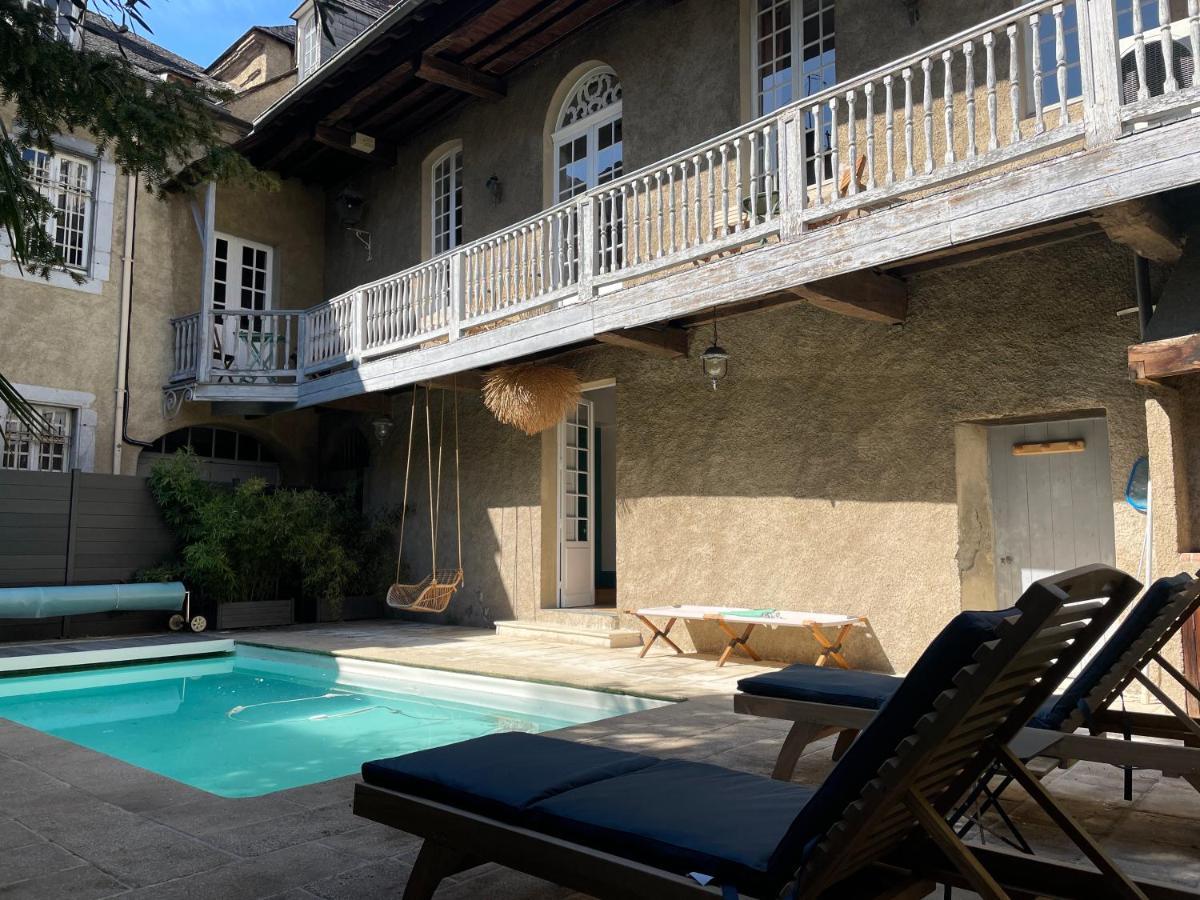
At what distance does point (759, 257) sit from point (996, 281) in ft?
5.95

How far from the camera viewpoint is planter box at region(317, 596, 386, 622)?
36.4 feet

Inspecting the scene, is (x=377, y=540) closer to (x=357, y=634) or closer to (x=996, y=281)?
(x=357, y=634)

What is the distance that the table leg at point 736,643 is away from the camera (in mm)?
7020

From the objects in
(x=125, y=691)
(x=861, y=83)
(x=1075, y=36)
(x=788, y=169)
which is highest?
(x=1075, y=36)

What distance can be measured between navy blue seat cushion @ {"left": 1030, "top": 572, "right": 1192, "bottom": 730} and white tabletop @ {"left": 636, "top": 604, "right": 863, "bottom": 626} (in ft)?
11.4

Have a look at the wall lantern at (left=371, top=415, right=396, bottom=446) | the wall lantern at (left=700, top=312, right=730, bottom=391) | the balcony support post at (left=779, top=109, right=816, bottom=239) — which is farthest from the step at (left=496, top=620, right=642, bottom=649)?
the balcony support post at (left=779, top=109, right=816, bottom=239)

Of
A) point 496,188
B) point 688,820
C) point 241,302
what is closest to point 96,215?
point 241,302

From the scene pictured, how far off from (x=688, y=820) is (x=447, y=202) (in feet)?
35.0

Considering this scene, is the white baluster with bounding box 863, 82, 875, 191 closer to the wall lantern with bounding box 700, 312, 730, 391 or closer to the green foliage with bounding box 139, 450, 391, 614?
the wall lantern with bounding box 700, 312, 730, 391

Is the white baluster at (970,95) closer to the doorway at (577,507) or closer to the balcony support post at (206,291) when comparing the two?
the doorway at (577,507)

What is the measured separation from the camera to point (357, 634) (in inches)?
383

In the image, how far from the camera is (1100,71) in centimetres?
462

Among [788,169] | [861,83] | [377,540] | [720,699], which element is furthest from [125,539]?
[861,83]

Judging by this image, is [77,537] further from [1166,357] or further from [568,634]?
[1166,357]
